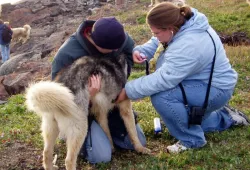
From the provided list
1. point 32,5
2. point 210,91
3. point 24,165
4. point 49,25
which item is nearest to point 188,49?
point 210,91

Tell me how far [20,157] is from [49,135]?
81 cm

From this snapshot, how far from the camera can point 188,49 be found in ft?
13.9

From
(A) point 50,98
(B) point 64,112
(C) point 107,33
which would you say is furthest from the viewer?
(C) point 107,33

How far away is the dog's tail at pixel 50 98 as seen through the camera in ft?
12.7

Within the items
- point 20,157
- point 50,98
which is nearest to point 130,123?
point 50,98

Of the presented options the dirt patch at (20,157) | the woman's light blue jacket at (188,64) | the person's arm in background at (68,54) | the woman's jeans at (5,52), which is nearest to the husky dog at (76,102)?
the person's arm in background at (68,54)

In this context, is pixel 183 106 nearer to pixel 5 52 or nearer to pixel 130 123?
pixel 130 123

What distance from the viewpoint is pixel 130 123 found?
187 inches

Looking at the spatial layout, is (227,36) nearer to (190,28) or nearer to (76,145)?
(190,28)

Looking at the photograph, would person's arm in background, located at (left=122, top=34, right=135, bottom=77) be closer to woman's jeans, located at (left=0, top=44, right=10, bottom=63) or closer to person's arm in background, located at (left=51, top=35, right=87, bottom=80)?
person's arm in background, located at (left=51, top=35, right=87, bottom=80)

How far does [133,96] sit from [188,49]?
32.8 inches

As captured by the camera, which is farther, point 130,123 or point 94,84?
point 130,123

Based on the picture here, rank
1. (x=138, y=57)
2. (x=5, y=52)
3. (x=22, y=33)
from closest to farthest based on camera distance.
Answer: (x=138, y=57)
(x=5, y=52)
(x=22, y=33)

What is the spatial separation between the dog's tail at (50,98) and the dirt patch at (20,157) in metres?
0.96
